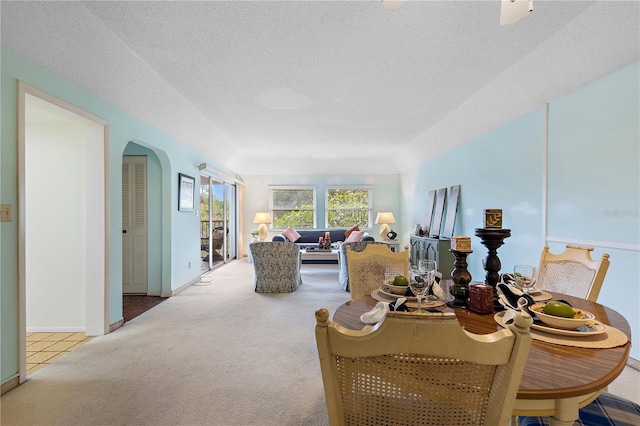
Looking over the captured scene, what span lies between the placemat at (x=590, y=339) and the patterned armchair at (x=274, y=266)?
370 cm

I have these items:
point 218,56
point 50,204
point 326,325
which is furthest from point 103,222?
point 326,325

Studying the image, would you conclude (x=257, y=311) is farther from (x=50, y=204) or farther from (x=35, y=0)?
(x=35, y=0)

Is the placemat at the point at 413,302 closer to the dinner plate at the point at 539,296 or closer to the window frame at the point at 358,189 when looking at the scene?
the dinner plate at the point at 539,296

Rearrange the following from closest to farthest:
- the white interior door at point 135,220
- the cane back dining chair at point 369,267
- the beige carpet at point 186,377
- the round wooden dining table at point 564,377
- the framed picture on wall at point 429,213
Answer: the round wooden dining table at point 564,377
the beige carpet at point 186,377
the cane back dining chair at point 369,267
the white interior door at point 135,220
the framed picture on wall at point 429,213

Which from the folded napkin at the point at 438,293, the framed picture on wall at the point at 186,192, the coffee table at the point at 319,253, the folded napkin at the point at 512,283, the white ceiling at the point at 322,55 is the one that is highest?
the white ceiling at the point at 322,55

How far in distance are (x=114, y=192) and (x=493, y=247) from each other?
338 cm

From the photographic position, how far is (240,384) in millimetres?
2164

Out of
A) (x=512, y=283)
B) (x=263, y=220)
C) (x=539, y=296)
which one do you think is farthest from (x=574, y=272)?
(x=263, y=220)

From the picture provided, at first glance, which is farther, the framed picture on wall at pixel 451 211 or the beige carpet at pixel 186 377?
the framed picture on wall at pixel 451 211

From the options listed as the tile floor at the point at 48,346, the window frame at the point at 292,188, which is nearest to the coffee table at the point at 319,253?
the window frame at the point at 292,188

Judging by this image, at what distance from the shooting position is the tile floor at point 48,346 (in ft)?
8.23

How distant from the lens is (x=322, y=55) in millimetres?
2912

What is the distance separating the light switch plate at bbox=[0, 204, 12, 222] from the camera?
2032 mm

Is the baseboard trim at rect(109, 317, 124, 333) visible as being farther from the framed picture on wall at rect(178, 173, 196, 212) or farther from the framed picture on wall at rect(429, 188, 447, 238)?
the framed picture on wall at rect(429, 188, 447, 238)
